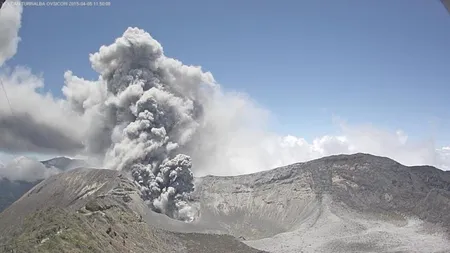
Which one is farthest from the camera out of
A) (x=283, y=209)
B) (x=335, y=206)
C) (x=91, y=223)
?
(x=283, y=209)

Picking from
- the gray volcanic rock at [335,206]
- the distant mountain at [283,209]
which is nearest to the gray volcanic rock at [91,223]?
the distant mountain at [283,209]

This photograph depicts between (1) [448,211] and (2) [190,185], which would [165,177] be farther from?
(1) [448,211]

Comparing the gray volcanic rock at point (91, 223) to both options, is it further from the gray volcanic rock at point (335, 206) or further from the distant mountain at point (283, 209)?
the gray volcanic rock at point (335, 206)

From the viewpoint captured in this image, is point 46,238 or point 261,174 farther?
point 261,174

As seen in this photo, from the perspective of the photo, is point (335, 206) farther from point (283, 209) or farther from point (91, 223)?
point (91, 223)

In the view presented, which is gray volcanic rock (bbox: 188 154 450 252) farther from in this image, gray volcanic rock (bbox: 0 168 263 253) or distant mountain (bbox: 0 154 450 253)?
gray volcanic rock (bbox: 0 168 263 253)

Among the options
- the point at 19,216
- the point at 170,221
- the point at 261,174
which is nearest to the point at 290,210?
the point at 261,174

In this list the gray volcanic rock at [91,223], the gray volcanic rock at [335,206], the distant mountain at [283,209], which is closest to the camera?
the gray volcanic rock at [91,223]

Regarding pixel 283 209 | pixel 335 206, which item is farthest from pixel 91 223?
pixel 283 209
